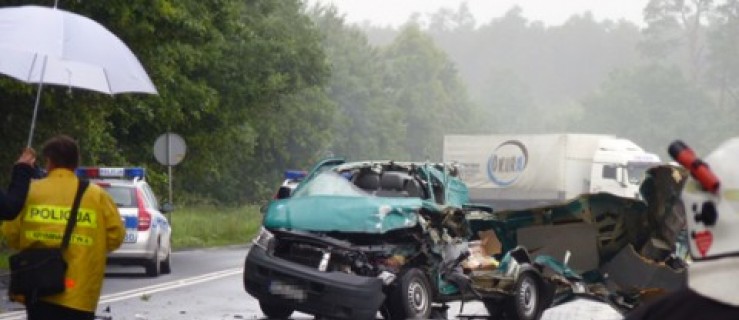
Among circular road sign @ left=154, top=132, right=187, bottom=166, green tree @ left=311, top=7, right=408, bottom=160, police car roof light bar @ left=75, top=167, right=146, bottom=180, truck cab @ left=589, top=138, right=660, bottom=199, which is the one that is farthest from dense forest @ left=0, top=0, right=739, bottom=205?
truck cab @ left=589, top=138, right=660, bottom=199

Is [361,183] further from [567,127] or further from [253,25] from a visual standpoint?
[567,127]

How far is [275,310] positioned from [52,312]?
8.75 m

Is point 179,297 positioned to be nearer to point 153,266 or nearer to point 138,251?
point 138,251

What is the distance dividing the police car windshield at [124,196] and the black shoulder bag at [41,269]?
14.9m

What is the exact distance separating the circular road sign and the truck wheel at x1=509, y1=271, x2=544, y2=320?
1908cm

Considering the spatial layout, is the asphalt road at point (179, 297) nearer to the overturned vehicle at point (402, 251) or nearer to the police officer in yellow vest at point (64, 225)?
the overturned vehicle at point (402, 251)

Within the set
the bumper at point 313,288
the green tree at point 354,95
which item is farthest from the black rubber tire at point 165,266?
the green tree at point 354,95

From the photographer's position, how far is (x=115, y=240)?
7.86 metres

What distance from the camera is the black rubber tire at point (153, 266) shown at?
22984mm

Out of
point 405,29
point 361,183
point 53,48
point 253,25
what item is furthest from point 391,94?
point 53,48

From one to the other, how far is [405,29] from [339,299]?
114m

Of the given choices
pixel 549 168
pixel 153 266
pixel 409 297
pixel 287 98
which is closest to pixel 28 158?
pixel 409 297

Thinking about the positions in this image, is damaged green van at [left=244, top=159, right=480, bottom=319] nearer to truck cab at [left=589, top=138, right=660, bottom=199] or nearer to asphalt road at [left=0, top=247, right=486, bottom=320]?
asphalt road at [left=0, top=247, right=486, bottom=320]

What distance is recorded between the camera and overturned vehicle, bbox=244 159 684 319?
14.7 m
